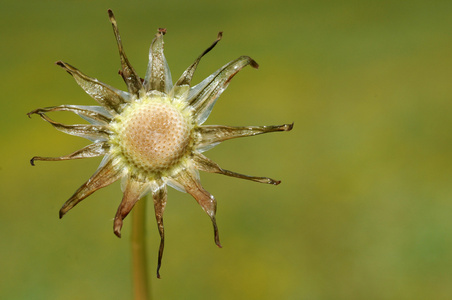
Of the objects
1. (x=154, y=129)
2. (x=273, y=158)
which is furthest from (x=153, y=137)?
(x=273, y=158)

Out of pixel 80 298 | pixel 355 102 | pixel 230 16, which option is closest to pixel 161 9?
pixel 230 16

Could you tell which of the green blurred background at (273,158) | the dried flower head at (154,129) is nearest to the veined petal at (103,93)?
the dried flower head at (154,129)

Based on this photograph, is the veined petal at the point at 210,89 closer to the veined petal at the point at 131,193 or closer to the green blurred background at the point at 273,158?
the veined petal at the point at 131,193

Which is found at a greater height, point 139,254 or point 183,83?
point 183,83

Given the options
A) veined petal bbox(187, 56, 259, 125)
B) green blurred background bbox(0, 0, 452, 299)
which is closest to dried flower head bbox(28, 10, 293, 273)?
veined petal bbox(187, 56, 259, 125)

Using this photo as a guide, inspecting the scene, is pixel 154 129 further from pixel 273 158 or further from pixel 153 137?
pixel 273 158

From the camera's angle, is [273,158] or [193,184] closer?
[193,184]

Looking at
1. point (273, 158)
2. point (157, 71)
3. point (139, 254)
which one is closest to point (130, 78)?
point (157, 71)
